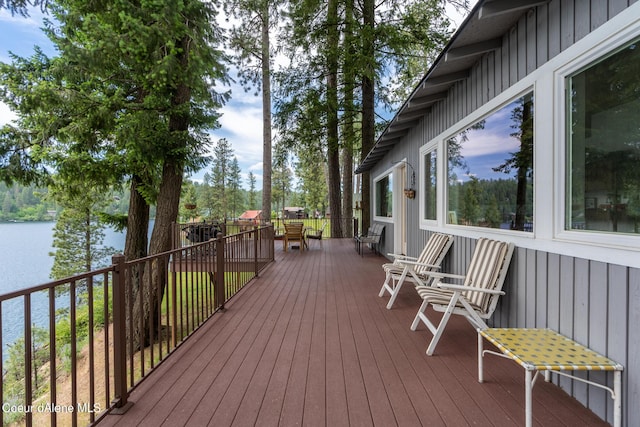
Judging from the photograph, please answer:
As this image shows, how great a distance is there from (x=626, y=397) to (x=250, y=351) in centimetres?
243

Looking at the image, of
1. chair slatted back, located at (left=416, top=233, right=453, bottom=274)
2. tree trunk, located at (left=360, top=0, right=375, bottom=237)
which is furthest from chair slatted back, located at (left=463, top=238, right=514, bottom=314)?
tree trunk, located at (left=360, top=0, right=375, bottom=237)

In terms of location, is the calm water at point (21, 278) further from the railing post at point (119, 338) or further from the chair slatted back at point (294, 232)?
the railing post at point (119, 338)

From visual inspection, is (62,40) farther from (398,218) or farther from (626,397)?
(626,397)

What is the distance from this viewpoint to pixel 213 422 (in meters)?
1.71

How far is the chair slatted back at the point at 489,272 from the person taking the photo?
2510 mm

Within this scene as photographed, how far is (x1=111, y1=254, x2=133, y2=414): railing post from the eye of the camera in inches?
72.3

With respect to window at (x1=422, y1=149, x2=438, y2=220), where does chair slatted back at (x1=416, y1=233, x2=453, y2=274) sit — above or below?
below

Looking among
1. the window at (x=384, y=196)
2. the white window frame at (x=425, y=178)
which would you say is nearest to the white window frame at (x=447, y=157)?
the white window frame at (x=425, y=178)

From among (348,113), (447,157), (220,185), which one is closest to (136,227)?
(447,157)

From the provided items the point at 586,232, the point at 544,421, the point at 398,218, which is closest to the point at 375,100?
the point at 398,218

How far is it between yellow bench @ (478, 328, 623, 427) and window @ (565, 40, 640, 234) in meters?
0.71

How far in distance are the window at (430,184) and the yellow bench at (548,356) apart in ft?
8.96

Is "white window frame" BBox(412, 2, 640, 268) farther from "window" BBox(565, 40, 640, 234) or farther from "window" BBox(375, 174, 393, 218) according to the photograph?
"window" BBox(375, 174, 393, 218)

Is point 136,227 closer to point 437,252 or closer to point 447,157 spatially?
point 437,252
